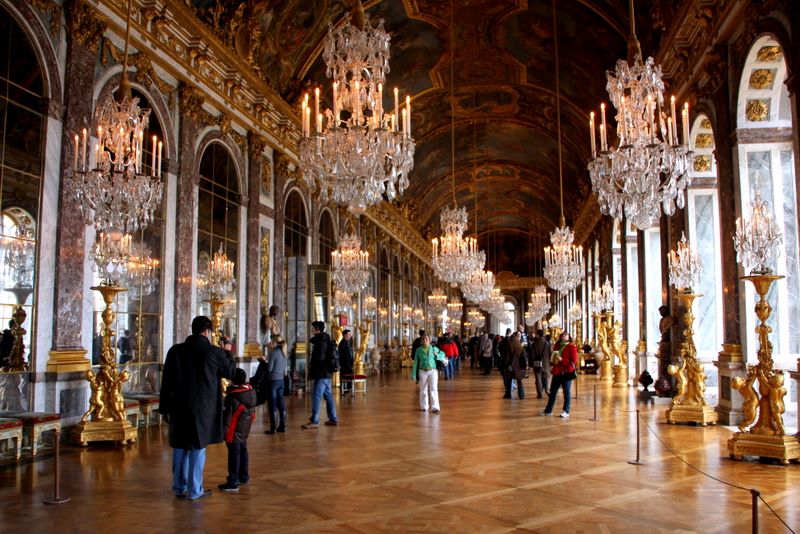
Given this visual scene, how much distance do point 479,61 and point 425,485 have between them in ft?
52.7

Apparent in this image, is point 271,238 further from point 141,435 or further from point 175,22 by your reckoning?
point 141,435

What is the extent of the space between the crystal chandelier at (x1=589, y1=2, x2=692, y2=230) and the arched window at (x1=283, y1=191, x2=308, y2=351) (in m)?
9.74

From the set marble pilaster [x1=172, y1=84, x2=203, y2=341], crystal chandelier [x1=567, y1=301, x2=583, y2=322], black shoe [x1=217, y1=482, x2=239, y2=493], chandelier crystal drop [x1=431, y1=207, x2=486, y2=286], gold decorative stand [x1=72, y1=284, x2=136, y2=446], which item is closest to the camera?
black shoe [x1=217, y1=482, x2=239, y2=493]

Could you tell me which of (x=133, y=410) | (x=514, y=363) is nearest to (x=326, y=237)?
(x=514, y=363)

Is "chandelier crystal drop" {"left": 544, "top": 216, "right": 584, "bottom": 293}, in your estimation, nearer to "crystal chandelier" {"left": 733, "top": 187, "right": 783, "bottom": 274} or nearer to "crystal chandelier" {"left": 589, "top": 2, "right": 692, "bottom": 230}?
"crystal chandelier" {"left": 733, "top": 187, "right": 783, "bottom": 274}

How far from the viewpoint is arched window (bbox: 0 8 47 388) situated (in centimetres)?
702

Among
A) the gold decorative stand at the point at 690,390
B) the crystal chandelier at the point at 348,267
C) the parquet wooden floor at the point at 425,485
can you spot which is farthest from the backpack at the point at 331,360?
the crystal chandelier at the point at 348,267

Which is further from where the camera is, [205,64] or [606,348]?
[606,348]

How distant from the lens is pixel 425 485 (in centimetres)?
548

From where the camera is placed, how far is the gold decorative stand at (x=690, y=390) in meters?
9.13

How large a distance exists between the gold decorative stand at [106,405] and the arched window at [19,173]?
27.0 inches

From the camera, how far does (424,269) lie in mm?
37781

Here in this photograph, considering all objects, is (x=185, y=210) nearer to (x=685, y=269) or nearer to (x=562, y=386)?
(x=562, y=386)

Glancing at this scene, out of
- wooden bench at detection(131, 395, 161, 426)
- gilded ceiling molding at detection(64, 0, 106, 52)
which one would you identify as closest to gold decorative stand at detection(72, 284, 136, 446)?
wooden bench at detection(131, 395, 161, 426)
